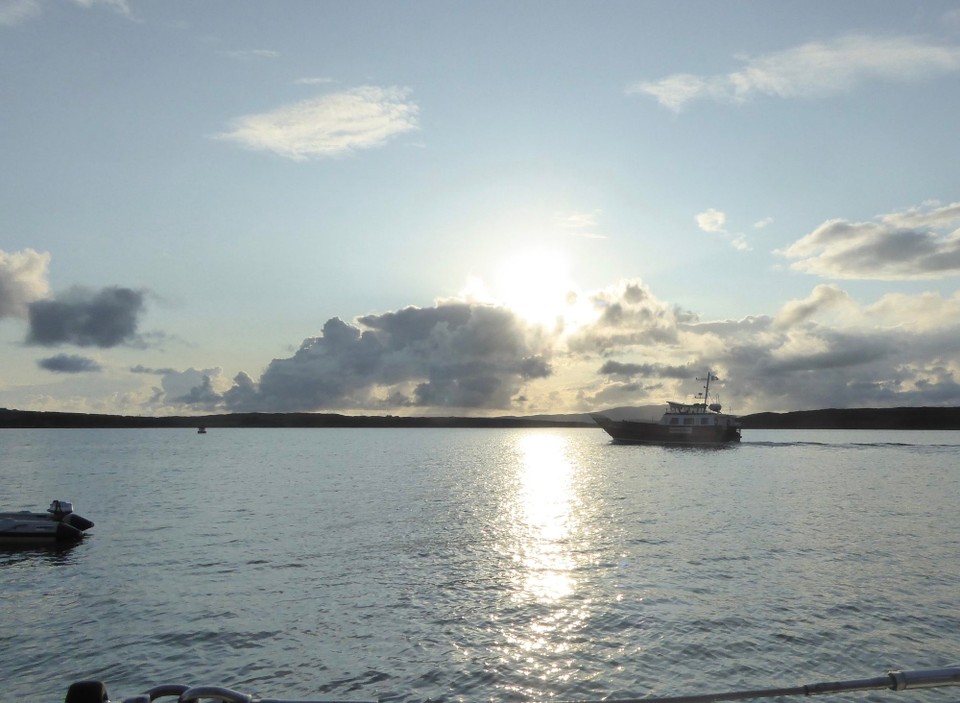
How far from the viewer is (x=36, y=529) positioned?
4069 cm

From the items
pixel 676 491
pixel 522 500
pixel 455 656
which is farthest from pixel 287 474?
pixel 455 656

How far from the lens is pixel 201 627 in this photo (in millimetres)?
22703

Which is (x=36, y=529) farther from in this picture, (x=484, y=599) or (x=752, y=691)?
(x=752, y=691)

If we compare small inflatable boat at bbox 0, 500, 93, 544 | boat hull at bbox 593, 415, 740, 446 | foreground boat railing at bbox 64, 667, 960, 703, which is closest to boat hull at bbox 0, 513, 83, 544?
small inflatable boat at bbox 0, 500, 93, 544

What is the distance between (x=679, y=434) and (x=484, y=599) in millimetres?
129966

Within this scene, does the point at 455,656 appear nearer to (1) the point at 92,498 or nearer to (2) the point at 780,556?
(2) the point at 780,556

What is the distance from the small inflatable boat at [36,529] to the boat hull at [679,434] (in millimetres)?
127185

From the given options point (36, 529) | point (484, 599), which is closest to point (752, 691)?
point (484, 599)

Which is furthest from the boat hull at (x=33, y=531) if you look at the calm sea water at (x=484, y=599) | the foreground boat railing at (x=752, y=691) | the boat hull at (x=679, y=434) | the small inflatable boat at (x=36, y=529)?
the boat hull at (x=679, y=434)

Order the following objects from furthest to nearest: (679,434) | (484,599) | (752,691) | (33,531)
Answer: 1. (679,434)
2. (33,531)
3. (484,599)
4. (752,691)

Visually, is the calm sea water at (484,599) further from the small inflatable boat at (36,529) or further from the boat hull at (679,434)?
the boat hull at (679,434)

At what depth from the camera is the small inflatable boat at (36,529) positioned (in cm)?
4038

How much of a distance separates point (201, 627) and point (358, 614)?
532cm

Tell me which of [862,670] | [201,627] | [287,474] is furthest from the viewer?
[287,474]
